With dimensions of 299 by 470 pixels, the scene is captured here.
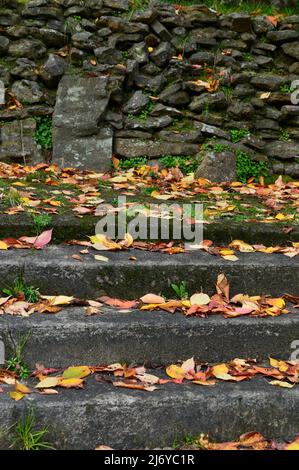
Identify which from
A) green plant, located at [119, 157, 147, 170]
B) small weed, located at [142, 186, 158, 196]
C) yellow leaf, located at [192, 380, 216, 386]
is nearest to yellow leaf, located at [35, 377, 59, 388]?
yellow leaf, located at [192, 380, 216, 386]

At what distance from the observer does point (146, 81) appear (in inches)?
229

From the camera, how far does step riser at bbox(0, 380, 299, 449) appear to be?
227 cm

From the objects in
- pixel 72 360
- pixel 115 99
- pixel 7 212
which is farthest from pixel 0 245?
pixel 115 99

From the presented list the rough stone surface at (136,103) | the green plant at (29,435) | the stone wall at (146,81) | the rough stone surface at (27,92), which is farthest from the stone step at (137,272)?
the rough stone surface at (27,92)

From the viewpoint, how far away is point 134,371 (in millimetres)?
2576

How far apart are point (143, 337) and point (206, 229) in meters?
1.10

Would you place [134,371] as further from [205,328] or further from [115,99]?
[115,99]

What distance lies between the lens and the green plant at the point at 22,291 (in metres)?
2.90

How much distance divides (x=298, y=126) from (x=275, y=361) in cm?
358

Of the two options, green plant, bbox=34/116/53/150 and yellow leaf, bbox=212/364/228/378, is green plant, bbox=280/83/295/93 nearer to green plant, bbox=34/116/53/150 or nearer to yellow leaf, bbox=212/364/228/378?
green plant, bbox=34/116/53/150

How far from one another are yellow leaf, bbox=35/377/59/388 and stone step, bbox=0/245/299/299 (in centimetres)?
65

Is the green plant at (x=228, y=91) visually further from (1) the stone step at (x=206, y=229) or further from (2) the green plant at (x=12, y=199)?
(2) the green plant at (x=12, y=199)

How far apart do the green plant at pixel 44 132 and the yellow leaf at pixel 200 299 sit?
2970 mm

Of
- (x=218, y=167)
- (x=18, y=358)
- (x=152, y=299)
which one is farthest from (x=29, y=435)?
(x=218, y=167)
